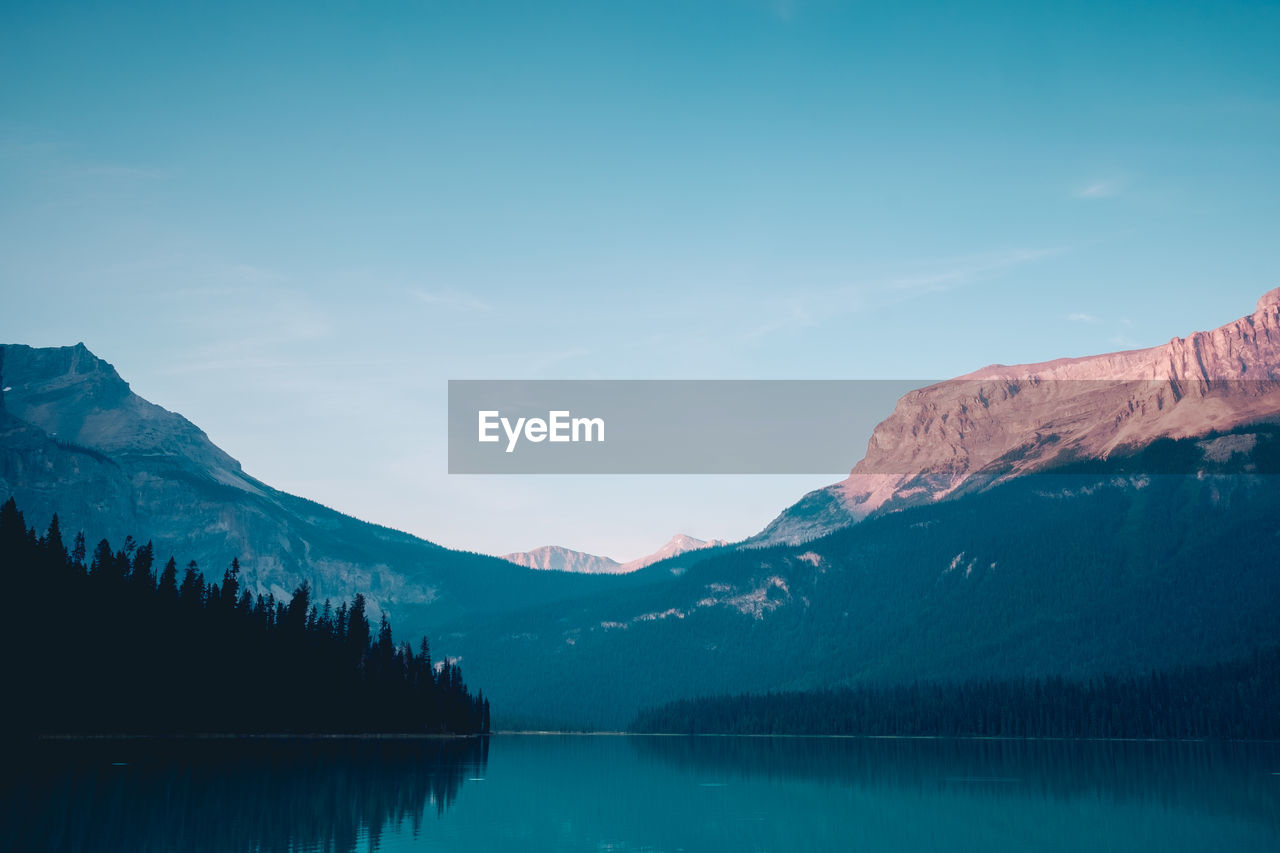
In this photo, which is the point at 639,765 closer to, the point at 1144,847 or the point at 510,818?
the point at 510,818

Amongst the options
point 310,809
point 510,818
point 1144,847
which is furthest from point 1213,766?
point 310,809

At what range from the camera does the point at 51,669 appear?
118312 millimetres

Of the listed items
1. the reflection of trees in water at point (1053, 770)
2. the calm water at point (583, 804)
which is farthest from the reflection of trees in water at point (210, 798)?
the reflection of trees in water at point (1053, 770)

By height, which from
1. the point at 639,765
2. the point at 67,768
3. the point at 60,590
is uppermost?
the point at 60,590

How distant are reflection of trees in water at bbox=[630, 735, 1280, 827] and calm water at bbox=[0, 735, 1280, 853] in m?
0.49

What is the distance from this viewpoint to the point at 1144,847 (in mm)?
59406

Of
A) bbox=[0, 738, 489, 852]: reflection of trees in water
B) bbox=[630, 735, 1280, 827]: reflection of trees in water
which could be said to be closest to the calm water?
bbox=[0, 738, 489, 852]: reflection of trees in water

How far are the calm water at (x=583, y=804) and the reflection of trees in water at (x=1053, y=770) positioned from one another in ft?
1.62

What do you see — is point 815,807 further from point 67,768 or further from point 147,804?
point 67,768

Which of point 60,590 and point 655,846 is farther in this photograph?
point 60,590

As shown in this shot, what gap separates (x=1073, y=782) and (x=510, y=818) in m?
63.2

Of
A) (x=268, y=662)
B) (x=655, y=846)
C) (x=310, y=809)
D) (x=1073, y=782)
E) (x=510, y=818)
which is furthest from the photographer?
(x=268, y=662)

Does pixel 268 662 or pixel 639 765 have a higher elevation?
pixel 268 662

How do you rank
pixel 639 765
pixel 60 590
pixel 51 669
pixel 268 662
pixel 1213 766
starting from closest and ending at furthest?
pixel 51 669
pixel 60 590
pixel 1213 766
pixel 639 765
pixel 268 662
